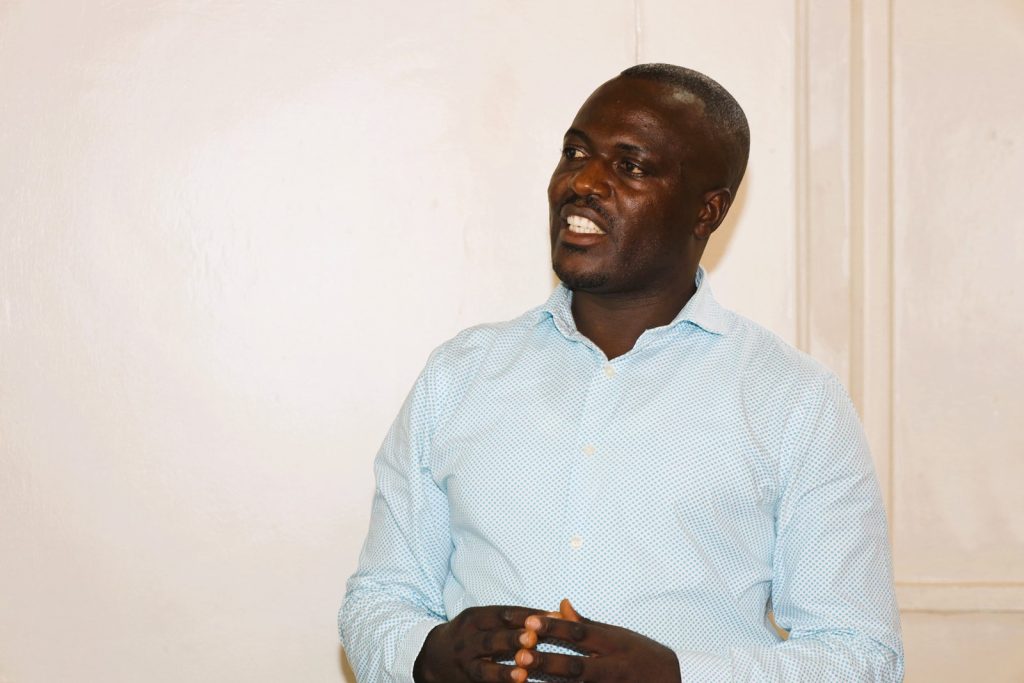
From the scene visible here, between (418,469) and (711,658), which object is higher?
(418,469)

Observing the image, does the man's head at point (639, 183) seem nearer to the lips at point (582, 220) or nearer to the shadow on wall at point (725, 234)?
the lips at point (582, 220)

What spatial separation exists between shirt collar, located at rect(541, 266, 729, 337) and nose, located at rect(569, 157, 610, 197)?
19 centimetres

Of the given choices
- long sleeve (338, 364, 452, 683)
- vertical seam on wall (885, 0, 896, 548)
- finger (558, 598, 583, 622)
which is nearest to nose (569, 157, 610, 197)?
long sleeve (338, 364, 452, 683)

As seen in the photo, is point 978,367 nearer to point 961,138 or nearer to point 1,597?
point 961,138

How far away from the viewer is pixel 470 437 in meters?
1.83

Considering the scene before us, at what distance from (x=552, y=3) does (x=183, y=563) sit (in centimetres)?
142

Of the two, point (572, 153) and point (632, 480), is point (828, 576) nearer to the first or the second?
point (632, 480)

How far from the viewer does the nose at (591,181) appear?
71.1 inches

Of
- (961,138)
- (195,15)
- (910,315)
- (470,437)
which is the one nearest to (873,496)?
(470,437)

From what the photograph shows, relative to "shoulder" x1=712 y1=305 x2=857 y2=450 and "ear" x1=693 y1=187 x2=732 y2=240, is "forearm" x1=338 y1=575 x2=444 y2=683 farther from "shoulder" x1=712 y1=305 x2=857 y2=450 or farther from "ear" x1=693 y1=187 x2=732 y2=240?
"ear" x1=693 y1=187 x2=732 y2=240

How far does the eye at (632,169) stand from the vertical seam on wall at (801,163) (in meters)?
0.81

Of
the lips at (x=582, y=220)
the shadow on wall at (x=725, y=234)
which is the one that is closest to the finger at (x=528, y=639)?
the lips at (x=582, y=220)

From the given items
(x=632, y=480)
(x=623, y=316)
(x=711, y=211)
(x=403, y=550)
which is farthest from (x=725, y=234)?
Answer: (x=403, y=550)

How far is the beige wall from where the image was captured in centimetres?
251
